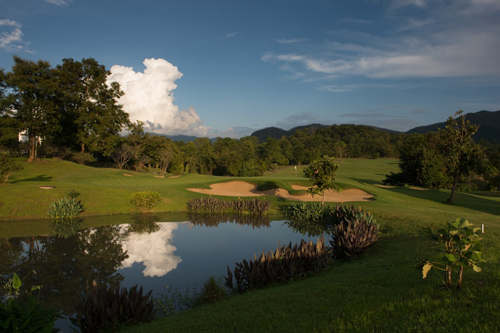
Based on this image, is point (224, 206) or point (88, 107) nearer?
point (224, 206)

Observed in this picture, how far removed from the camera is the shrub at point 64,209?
643 inches

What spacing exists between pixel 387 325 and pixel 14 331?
224 inches

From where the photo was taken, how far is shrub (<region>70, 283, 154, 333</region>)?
5.79 m

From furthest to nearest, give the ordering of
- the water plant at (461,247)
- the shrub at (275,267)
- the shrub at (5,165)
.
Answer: the shrub at (5,165) → the shrub at (275,267) → the water plant at (461,247)

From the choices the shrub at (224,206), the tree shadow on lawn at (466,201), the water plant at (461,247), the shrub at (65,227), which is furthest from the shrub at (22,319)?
the tree shadow on lawn at (466,201)

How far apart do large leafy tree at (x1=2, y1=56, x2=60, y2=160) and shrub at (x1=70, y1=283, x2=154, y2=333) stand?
3471 centimetres

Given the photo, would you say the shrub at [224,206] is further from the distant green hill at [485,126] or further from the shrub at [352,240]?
the distant green hill at [485,126]

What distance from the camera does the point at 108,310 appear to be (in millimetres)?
5805

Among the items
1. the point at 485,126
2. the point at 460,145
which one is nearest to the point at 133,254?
the point at 460,145

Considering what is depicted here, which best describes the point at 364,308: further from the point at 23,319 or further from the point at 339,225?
the point at 339,225

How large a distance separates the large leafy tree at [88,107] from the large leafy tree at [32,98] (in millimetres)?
4558

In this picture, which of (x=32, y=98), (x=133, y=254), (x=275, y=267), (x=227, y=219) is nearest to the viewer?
(x=275, y=267)

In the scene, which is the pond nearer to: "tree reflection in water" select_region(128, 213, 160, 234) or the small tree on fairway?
"tree reflection in water" select_region(128, 213, 160, 234)

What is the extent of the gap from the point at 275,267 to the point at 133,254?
5906mm
